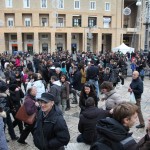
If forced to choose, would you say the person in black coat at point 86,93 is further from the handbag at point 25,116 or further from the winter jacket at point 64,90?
the handbag at point 25,116

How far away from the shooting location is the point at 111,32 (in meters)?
47.3

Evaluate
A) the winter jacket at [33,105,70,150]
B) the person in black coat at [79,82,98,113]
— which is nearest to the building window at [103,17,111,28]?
the person in black coat at [79,82,98,113]

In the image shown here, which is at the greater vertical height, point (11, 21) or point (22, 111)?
point (11, 21)

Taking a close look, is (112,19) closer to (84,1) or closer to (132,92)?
(84,1)

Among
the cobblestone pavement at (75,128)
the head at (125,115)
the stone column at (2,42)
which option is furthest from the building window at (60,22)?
the head at (125,115)

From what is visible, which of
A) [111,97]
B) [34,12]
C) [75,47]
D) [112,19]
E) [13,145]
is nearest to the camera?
[111,97]

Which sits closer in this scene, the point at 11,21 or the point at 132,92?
the point at 132,92

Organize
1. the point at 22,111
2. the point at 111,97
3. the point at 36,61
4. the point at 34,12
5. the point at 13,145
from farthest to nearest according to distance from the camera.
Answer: the point at 34,12 → the point at 36,61 → the point at 13,145 → the point at 22,111 → the point at 111,97

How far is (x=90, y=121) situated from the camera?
4.92 m

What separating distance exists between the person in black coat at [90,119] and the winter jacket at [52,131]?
1.55m

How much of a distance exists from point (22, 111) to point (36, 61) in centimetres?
1235

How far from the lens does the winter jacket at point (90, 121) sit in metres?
4.79

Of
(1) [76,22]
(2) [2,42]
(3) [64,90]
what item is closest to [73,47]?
(1) [76,22]

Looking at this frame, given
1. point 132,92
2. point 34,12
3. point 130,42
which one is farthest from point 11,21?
point 132,92
